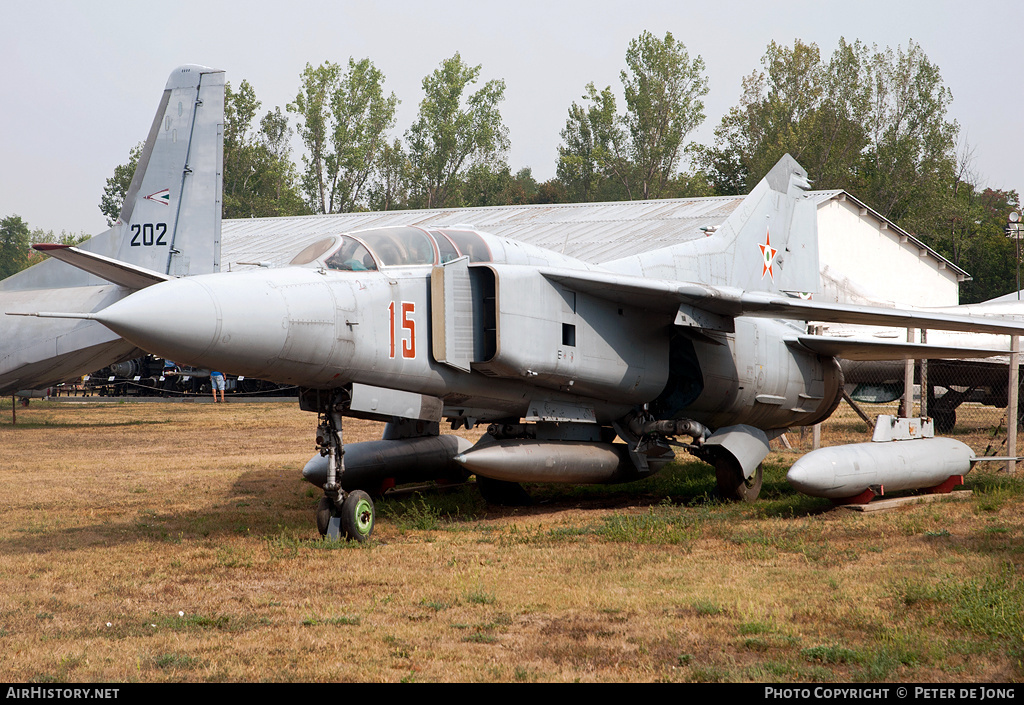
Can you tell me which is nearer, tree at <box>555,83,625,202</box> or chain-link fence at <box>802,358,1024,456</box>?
chain-link fence at <box>802,358,1024,456</box>

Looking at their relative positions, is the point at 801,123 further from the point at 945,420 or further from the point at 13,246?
the point at 13,246

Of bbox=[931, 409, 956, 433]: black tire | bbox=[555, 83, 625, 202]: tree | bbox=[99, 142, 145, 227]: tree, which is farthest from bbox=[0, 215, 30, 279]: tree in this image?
bbox=[931, 409, 956, 433]: black tire

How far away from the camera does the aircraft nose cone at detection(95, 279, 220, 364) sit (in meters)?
6.64

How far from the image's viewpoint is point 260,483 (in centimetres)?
1234

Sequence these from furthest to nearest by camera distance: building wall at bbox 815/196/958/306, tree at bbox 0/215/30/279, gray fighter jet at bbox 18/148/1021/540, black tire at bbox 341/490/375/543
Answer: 1. tree at bbox 0/215/30/279
2. building wall at bbox 815/196/958/306
3. black tire at bbox 341/490/375/543
4. gray fighter jet at bbox 18/148/1021/540

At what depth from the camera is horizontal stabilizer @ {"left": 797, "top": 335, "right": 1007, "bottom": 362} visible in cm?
1155

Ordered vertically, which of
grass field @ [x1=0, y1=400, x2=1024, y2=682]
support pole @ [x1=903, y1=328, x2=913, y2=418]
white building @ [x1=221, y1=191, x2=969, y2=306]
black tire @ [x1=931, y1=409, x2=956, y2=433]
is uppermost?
white building @ [x1=221, y1=191, x2=969, y2=306]

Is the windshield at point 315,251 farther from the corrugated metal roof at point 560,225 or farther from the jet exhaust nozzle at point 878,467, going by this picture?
the corrugated metal roof at point 560,225

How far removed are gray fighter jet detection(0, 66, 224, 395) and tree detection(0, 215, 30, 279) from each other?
3689 inches

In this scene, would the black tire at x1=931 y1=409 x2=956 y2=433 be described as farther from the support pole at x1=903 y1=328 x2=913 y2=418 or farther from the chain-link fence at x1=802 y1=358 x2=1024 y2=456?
the support pole at x1=903 y1=328 x2=913 y2=418

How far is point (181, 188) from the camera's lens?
17.3 meters

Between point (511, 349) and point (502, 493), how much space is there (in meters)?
2.72

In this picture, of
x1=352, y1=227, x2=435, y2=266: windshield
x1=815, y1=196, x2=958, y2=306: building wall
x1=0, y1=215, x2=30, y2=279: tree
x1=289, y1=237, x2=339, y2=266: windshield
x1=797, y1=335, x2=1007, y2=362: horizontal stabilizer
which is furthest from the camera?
x1=0, y1=215, x2=30, y2=279: tree

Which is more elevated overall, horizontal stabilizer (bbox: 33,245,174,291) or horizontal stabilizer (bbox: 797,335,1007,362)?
horizontal stabilizer (bbox: 33,245,174,291)
